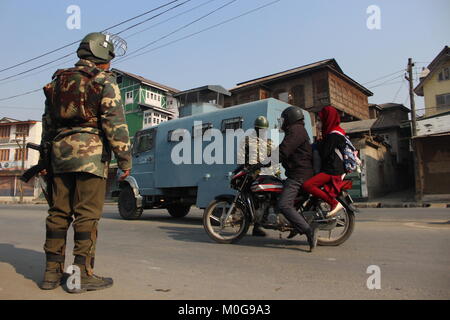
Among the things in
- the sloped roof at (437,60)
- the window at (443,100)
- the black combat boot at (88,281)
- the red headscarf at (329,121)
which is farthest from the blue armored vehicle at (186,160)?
the window at (443,100)

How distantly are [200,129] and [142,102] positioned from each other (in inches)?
1235

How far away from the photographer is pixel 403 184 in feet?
99.8

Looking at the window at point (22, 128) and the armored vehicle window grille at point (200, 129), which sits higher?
the window at point (22, 128)

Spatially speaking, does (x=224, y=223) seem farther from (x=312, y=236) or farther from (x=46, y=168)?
(x=46, y=168)

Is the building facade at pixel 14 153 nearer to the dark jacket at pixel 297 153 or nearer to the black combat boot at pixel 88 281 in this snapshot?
the dark jacket at pixel 297 153

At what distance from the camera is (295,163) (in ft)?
15.1

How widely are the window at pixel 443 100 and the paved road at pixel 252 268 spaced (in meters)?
31.8

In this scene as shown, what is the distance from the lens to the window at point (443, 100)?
32.0m

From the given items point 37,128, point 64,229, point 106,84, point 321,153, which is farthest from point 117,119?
point 37,128

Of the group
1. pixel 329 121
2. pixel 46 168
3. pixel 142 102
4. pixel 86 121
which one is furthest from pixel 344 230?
pixel 142 102

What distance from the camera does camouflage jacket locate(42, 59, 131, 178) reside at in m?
2.87

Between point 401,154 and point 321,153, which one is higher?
point 401,154

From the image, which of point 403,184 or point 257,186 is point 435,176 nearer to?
point 403,184
